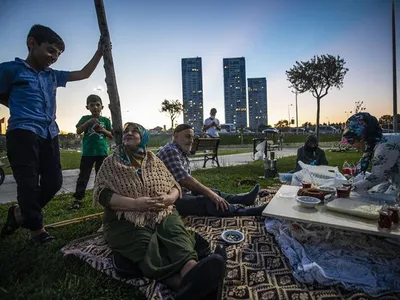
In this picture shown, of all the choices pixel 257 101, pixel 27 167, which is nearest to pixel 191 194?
pixel 27 167

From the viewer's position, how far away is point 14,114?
2438 millimetres

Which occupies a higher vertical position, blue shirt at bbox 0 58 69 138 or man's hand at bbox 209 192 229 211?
blue shirt at bbox 0 58 69 138

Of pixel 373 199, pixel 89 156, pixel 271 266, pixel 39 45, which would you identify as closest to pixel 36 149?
pixel 39 45

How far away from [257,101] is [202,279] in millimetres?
116397

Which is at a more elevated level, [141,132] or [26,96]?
[26,96]

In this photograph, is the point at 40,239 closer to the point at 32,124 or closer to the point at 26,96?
the point at 32,124

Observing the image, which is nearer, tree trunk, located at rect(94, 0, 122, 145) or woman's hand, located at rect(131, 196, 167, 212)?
woman's hand, located at rect(131, 196, 167, 212)

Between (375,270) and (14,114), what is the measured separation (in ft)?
12.0

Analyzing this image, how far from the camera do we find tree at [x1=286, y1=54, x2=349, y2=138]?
62.8 feet

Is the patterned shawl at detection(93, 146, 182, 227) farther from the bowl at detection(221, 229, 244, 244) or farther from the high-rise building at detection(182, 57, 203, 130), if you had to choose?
the high-rise building at detection(182, 57, 203, 130)

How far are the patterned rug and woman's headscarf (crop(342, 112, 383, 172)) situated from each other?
61.7 inches

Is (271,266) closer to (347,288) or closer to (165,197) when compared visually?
(347,288)

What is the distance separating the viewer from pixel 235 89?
357 feet

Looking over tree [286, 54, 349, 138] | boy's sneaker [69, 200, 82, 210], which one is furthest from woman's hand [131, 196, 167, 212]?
tree [286, 54, 349, 138]
